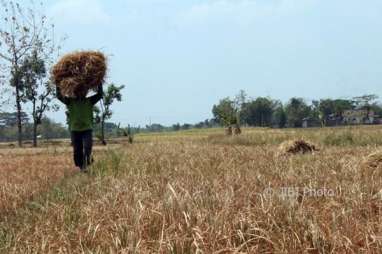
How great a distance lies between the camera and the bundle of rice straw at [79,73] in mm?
9461

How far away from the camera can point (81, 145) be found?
937 centimetres

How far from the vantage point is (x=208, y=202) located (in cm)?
355

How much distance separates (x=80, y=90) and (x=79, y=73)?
0.94 ft

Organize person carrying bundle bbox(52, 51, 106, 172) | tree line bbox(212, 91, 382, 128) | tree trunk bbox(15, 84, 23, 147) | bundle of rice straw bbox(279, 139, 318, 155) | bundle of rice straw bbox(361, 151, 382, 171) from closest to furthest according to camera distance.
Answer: bundle of rice straw bbox(361, 151, 382, 171) < person carrying bundle bbox(52, 51, 106, 172) < bundle of rice straw bbox(279, 139, 318, 155) < tree trunk bbox(15, 84, 23, 147) < tree line bbox(212, 91, 382, 128)

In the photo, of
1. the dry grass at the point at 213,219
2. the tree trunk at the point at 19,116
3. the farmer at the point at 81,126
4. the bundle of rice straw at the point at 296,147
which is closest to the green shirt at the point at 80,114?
the farmer at the point at 81,126

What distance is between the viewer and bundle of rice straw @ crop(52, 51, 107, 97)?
9.46 m

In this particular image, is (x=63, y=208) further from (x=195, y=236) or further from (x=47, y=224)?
(x=195, y=236)

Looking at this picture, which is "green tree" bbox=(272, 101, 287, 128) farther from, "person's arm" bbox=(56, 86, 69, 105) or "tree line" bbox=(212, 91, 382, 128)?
A: "person's arm" bbox=(56, 86, 69, 105)

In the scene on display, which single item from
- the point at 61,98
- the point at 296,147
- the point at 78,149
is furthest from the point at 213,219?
the point at 296,147

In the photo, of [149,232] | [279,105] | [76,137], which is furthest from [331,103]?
[149,232]

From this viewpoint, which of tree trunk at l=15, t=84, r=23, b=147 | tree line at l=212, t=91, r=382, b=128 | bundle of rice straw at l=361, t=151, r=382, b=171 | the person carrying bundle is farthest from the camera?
tree line at l=212, t=91, r=382, b=128

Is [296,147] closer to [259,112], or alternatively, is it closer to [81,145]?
[81,145]

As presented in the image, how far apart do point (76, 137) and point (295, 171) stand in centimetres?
503

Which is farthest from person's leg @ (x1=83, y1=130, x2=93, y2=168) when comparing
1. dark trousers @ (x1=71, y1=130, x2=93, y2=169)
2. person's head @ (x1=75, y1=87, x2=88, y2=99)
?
person's head @ (x1=75, y1=87, x2=88, y2=99)
